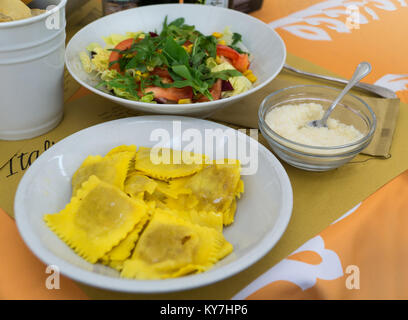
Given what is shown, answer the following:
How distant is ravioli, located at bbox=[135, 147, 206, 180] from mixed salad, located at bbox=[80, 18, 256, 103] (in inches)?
7.6

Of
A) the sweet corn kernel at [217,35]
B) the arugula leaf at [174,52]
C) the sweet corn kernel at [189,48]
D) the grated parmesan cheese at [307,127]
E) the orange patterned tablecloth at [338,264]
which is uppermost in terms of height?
the arugula leaf at [174,52]

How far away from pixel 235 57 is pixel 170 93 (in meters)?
0.30

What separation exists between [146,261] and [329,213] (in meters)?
0.47

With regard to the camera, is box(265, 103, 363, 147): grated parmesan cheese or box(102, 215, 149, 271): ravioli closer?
box(102, 215, 149, 271): ravioli

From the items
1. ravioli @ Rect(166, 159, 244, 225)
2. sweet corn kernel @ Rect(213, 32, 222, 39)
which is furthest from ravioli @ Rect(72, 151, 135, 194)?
sweet corn kernel @ Rect(213, 32, 222, 39)

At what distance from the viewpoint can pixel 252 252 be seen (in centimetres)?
77

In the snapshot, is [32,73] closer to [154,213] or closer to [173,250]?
[154,213]

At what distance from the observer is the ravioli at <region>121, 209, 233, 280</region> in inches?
30.6

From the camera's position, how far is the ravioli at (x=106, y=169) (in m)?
0.96

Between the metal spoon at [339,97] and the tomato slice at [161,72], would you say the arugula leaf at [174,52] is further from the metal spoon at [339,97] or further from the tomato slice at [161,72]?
the metal spoon at [339,97]

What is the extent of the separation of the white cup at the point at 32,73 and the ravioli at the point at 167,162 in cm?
35

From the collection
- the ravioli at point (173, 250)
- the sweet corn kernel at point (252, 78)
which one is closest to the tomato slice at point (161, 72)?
the sweet corn kernel at point (252, 78)

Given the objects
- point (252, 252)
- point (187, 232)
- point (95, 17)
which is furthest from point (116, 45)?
point (252, 252)

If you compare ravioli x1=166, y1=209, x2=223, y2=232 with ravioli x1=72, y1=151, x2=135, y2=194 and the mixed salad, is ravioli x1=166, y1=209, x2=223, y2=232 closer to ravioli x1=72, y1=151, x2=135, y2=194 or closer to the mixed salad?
ravioli x1=72, y1=151, x2=135, y2=194
